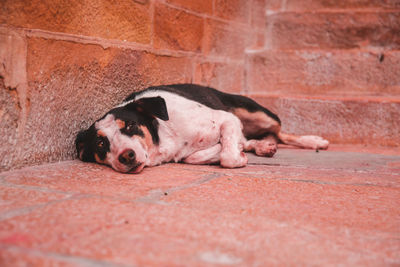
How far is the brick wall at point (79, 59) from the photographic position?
9.29 ft

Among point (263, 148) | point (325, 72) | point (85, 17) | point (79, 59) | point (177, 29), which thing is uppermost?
point (177, 29)

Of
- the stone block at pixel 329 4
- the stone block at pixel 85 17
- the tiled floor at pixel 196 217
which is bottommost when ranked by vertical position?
the tiled floor at pixel 196 217

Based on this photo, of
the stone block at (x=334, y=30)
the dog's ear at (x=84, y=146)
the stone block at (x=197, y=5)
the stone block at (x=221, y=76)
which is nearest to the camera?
the dog's ear at (x=84, y=146)

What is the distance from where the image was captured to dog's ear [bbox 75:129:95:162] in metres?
3.28

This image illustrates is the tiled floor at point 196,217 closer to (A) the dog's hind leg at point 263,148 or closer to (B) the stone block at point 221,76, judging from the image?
(A) the dog's hind leg at point 263,148

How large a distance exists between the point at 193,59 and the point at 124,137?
1880 mm

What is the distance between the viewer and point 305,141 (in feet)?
15.3

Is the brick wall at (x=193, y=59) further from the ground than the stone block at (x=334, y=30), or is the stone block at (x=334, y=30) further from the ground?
the stone block at (x=334, y=30)

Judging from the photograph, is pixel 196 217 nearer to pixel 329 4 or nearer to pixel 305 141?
pixel 305 141

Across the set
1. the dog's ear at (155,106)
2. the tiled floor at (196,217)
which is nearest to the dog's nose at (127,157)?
the tiled floor at (196,217)

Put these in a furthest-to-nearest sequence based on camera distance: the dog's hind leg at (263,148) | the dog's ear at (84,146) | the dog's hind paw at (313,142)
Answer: the dog's hind paw at (313,142) < the dog's hind leg at (263,148) < the dog's ear at (84,146)

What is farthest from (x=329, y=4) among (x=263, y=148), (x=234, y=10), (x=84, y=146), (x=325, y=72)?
(x=84, y=146)

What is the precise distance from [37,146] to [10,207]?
111 cm

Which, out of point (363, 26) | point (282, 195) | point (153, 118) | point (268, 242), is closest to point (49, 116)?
point (153, 118)
